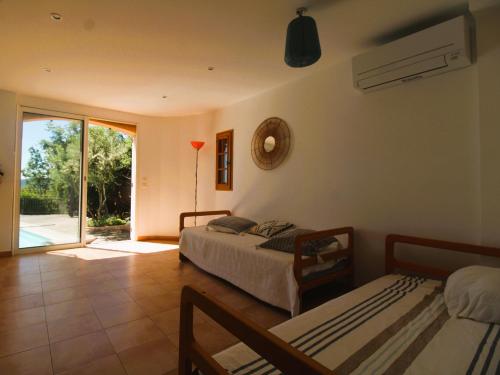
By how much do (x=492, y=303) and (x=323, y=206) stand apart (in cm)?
157

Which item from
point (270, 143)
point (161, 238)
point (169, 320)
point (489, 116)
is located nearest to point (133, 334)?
point (169, 320)

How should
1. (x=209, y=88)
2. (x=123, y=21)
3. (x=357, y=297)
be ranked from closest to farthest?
(x=357, y=297)
(x=123, y=21)
(x=209, y=88)

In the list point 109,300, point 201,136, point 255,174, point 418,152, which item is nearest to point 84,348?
point 109,300

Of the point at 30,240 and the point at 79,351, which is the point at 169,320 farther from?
the point at 30,240

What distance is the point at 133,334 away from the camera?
1.80 metres

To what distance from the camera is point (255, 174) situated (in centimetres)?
355

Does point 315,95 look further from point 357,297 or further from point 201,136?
point 201,136

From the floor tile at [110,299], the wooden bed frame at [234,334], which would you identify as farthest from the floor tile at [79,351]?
the wooden bed frame at [234,334]

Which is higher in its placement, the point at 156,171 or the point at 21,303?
the point at 156,171

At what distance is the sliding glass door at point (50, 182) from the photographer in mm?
3740

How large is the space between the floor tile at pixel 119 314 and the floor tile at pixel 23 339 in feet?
1.15

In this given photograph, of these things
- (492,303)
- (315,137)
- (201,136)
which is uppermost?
A: (201,136)

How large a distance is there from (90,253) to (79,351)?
100 inches

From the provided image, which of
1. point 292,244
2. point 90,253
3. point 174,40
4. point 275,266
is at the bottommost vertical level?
point 90,253
